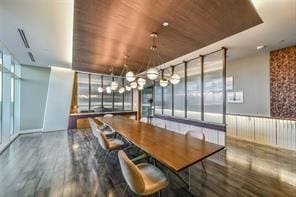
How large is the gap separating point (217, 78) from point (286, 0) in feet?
7.72

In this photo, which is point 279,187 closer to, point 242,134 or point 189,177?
point 189,177

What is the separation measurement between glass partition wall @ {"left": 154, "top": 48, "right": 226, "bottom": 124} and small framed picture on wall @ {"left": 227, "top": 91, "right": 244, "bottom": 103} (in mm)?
1760

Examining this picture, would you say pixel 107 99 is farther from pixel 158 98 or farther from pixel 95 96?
pixel 158 98

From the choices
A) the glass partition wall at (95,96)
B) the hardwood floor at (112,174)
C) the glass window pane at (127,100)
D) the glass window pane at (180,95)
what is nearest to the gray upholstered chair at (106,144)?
the hardwood floor at (112,174)

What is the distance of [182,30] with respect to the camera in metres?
2.99

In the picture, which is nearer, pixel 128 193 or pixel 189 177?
pixel 128 193

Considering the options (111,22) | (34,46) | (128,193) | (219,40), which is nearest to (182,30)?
(219,40)

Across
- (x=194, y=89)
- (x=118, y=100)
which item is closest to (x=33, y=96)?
(x=118, y=100)

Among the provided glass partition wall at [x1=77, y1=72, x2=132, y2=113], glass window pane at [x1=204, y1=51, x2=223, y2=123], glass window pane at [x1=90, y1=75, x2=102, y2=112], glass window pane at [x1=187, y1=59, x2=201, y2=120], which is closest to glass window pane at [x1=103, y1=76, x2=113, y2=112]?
glass partition wall at [x1=77, y1=72, x2=132, y2=113]

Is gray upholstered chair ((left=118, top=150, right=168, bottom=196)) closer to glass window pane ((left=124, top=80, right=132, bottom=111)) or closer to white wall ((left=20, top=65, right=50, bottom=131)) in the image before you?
white wall ((left=20, top=65, right=50, bottom=131))

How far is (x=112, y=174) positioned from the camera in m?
2.75

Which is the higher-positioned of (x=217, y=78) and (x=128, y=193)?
(x=217, y=78)

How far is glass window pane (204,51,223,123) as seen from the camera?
4230 mm

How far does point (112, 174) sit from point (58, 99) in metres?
5.49
